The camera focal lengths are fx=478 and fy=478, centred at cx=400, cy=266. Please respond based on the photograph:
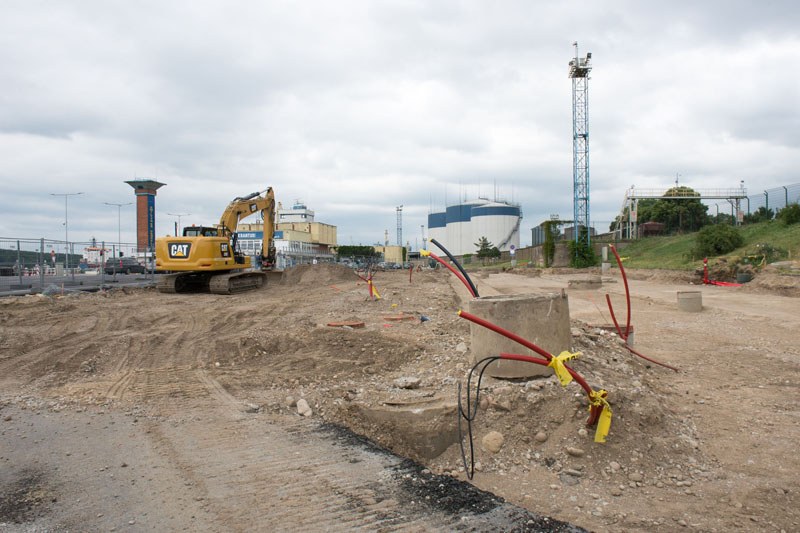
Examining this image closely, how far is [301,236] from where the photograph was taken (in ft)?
248

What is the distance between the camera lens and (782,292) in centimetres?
1669

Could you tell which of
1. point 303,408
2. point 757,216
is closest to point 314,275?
point 303,408

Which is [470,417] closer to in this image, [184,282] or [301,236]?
[184,282]

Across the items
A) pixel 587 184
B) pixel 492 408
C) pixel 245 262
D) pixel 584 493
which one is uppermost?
pixel 587 184

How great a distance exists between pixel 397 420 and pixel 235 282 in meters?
15.4

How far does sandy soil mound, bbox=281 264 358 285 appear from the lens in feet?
72.7

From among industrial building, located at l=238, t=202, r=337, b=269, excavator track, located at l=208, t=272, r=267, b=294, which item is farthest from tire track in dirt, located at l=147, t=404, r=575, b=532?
industrial building, located at l=238, t=202, r=337, b=269

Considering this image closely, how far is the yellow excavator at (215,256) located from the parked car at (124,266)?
4.84m

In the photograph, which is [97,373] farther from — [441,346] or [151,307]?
[151,307]

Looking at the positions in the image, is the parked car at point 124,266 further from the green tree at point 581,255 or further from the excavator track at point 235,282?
the green tree at point 581,255

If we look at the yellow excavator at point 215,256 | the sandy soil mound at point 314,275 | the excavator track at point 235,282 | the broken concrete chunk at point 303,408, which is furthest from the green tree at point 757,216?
the broken concrete chunk at point 303,408

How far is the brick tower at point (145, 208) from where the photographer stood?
226ft

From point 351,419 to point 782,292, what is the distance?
722 inches

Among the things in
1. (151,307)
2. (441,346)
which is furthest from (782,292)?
(151,307)
